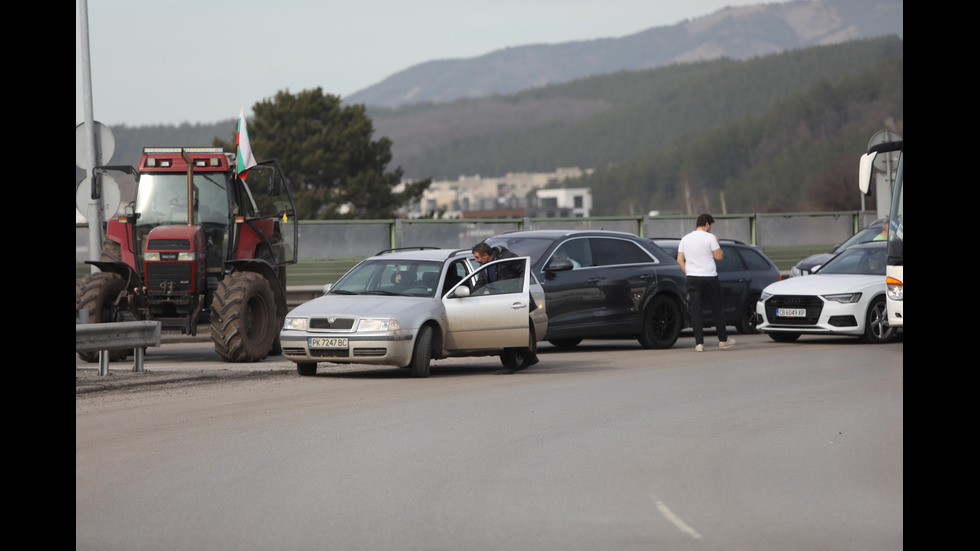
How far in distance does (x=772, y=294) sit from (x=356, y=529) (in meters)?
14.1

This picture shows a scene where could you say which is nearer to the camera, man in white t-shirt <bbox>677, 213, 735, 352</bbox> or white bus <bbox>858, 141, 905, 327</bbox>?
white bus <bbox>858, 141, 905, 327</bbox>

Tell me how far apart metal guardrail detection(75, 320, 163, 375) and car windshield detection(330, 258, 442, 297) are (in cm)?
235

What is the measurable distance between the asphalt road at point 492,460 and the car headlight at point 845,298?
3.58 meters

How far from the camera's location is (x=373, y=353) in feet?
48.1

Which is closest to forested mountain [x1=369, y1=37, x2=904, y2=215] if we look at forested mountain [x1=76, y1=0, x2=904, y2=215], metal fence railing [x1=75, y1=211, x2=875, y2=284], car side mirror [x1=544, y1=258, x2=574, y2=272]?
forested mountain [x1=76, y1=0, x2=904, y2=215]

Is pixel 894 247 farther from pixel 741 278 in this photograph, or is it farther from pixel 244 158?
pixel 244 158

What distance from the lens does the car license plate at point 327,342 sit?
1467 cm

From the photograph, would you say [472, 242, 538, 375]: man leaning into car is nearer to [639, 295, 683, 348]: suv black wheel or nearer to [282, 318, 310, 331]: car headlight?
[282, 318, 310, 331]: car headlight

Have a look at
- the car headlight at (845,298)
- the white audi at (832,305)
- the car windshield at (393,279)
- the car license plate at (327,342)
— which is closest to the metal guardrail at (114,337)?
the car windshield at (393,279)

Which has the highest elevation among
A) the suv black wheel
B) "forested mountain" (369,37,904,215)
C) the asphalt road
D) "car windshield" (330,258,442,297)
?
"forested mountain" (369,37,904,215)

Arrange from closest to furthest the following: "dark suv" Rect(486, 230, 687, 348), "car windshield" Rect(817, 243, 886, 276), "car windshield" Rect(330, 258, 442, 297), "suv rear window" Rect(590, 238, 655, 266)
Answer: "car windshield" Rect(330, 258, 442, 297), "dark suv" Rect(486, 230, 687, 348), "suv rear window" Rect(590, 238, 655, 266), "car windshield" Rect(817, 243, 886, 276)

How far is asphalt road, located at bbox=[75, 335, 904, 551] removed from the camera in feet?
22.4
